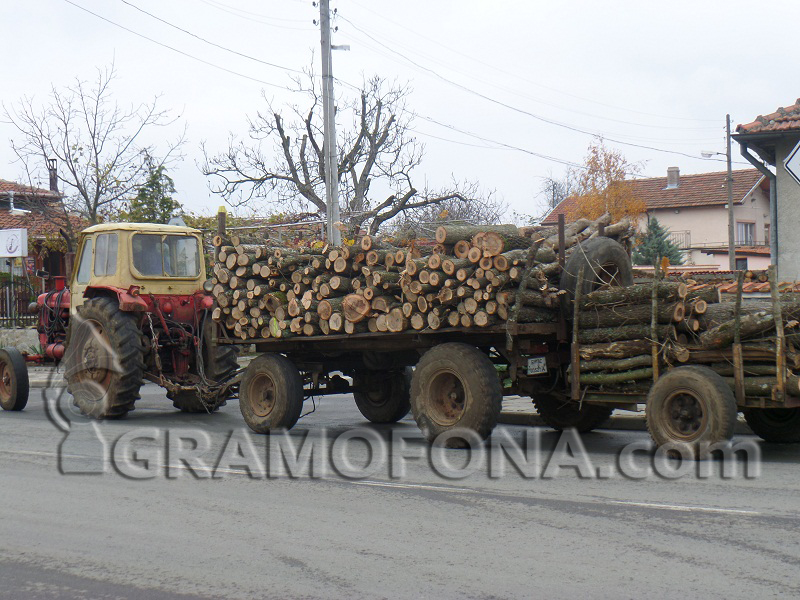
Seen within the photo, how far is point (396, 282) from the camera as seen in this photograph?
1134 centimetres

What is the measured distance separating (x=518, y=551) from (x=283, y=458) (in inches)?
177

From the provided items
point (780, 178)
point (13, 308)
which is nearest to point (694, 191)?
point (780, 178)

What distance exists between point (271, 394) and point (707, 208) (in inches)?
2035

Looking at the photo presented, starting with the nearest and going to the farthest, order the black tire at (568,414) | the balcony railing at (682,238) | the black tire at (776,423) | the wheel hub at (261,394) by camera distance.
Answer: the black tire at (776,423), the black tire at (568,414), the wheel hub at (261,394), the balcony railing at (682,238)

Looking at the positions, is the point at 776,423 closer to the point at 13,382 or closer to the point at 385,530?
the point at 385,530

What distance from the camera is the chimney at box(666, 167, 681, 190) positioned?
6272 cm

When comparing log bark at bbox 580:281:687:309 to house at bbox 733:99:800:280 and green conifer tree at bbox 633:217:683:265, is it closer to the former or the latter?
house at bbox 733:99:800:280

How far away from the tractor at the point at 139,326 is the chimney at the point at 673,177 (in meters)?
52.1

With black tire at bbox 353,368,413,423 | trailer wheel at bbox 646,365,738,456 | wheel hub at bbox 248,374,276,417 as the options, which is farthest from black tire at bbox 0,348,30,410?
trailer wheel at bbox 646,365,738,456

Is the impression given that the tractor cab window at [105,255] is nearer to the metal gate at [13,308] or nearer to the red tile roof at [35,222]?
the metal gate at [13,308]

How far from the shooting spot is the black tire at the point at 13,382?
15.4 metres

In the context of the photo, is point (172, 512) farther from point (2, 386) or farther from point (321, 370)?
point (2, 386)

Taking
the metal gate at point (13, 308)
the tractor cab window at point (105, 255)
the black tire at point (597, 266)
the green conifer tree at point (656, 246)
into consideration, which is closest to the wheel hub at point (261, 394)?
the tractor cab window at point (105, 255)

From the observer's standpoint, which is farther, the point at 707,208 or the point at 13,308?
A: the point at 707,208
